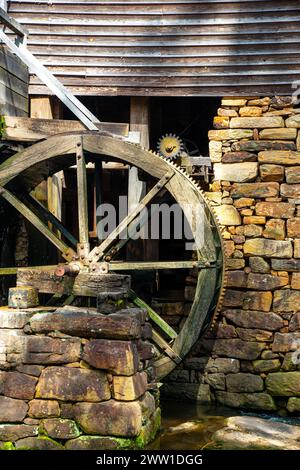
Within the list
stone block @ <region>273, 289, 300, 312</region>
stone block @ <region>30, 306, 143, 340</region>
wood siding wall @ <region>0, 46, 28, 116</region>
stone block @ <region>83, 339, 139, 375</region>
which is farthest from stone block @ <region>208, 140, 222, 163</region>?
stone block @ <region>83, 339, 139, 375</region>

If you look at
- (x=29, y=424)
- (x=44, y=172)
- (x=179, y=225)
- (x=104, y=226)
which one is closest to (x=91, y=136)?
(x=44, y=172)

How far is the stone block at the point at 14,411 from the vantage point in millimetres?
4254

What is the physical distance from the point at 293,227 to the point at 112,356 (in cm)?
268

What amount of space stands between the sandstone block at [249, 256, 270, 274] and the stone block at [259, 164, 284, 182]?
0.83 m

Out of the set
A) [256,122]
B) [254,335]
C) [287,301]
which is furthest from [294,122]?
[254,335]

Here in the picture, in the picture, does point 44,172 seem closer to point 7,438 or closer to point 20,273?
point 20,273

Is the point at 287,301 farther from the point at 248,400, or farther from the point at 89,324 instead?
the point at 89,324

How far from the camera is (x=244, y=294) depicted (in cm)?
608

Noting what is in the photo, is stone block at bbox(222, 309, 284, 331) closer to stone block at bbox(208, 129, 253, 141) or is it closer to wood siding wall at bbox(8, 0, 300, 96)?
stone block at bbox(208, 129, 253, 141)

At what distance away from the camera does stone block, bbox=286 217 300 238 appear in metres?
5.98

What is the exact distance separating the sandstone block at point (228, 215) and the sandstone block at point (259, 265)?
416 millimetres

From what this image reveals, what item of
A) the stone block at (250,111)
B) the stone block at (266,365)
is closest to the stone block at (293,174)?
the stone block at (250,111)

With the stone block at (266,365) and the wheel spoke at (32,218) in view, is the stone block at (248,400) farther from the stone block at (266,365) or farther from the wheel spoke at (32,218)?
the wheel spoke at (32,218)

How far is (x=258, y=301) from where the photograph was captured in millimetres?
6012
